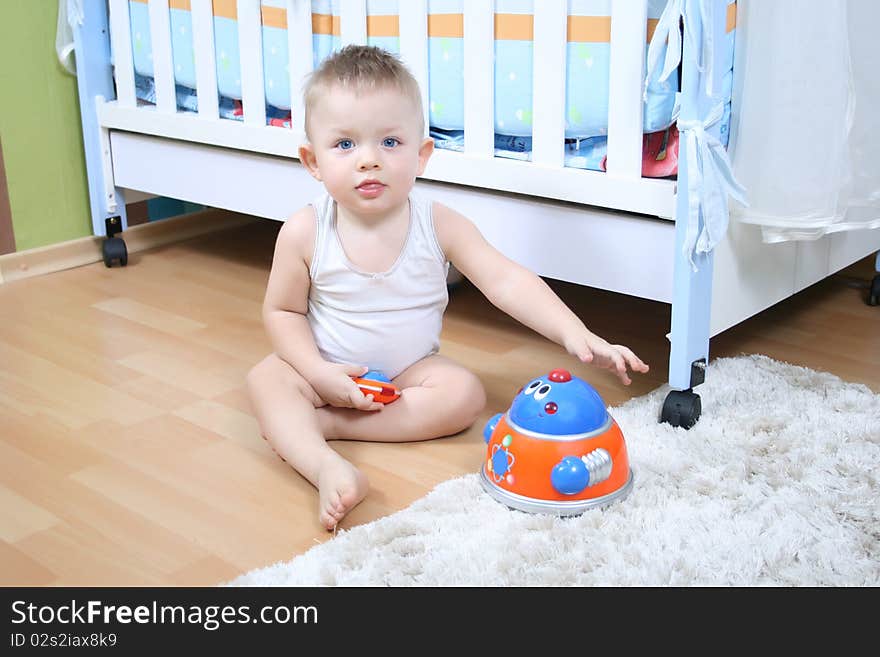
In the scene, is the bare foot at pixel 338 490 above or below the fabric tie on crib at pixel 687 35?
below

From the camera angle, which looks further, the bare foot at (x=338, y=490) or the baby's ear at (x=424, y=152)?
the baby's ear at (x=424, y=152)

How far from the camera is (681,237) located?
121cm

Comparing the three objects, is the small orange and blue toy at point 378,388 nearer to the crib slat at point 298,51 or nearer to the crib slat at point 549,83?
the crib slat at point 549,83

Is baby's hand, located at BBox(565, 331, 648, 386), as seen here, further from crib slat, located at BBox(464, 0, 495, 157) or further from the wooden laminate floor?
crib slat, located at BBox(464, 0, 495, 157)

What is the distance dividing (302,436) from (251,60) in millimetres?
800

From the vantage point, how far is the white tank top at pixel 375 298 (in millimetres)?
1284

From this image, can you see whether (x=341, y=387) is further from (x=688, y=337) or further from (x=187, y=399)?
(x=688, y=337)

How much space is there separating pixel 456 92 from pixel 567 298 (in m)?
0.52

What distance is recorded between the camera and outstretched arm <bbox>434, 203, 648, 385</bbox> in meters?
1.21

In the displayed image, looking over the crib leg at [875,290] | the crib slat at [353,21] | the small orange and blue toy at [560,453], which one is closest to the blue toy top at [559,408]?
the small orange and blue toy at [560,453]

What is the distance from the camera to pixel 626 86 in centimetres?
125

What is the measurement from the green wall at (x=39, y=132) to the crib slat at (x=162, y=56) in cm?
25
